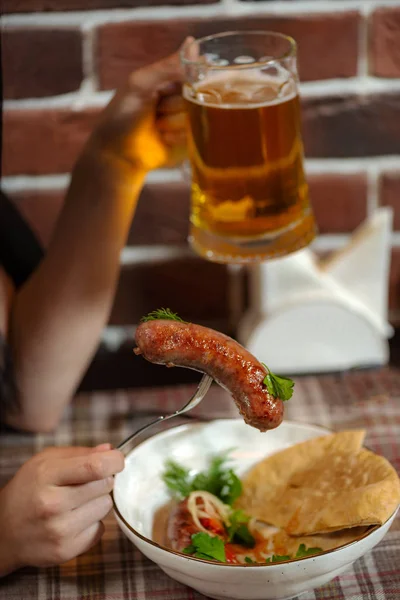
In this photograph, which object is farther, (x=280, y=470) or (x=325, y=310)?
(x=325, y=310)

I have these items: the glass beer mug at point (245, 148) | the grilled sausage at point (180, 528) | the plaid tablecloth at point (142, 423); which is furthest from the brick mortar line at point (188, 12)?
the grilled sausage at point (180, 528)

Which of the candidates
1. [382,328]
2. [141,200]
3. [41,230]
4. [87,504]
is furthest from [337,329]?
[87,504]

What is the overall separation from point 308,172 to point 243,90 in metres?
0.49

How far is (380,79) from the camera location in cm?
129

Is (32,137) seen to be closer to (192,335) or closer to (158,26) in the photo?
(158,26)

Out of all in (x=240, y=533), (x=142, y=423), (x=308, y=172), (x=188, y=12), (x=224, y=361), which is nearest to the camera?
(x=224, y=361)

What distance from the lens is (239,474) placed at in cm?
91

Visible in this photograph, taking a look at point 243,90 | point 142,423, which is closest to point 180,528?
point 142,423

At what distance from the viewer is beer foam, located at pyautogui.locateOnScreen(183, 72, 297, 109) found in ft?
2.85

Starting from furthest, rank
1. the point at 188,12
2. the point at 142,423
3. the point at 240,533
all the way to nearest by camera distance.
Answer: the point at 188,12 < the point at 142,423 < the point at 240,533

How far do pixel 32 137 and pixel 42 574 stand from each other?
686 mm

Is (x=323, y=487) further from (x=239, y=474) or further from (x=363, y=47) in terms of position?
(x=363, y=47)

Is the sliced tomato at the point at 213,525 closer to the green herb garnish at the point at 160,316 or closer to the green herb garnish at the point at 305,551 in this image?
the green herb garnish at the point at 305,551

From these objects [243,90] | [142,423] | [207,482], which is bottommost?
[142,423]
